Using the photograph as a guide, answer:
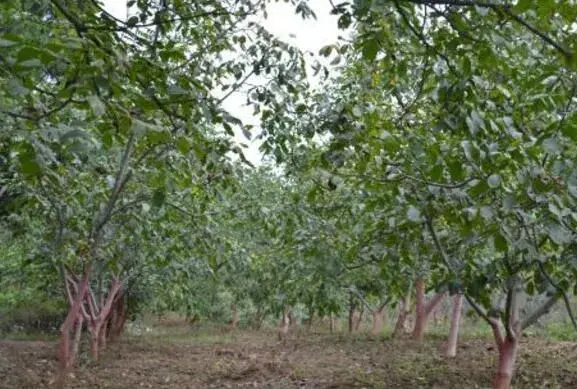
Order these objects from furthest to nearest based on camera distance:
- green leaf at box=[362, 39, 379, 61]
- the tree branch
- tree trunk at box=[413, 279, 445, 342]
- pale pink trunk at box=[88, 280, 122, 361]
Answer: tree trunk at box=[413, 279, 445, 342] → pale pink trunk at box=[88, 280, 122, 361] → the tree branch → green leaf at box=[362, 39, 379, 61]

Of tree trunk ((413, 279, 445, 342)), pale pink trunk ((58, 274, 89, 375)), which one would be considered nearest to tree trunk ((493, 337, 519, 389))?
pale pink trunk ((58, 274, 89, 375))

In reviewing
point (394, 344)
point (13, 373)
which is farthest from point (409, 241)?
point (394, 344)

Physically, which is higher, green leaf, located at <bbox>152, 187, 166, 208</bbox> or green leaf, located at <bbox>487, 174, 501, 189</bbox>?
green leaf, located at <bbox>487, 174, 501, 189</bbox>

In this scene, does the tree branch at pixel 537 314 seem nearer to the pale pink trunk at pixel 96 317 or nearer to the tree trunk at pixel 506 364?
the tree trunk at pixel 506 364

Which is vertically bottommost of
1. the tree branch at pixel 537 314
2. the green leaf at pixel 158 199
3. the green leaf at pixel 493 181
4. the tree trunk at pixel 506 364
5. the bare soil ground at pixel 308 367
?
the bare soil ground at pixel 308 367

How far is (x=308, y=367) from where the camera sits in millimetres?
10086

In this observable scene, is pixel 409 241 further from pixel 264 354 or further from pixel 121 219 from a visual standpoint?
pixel 264 354

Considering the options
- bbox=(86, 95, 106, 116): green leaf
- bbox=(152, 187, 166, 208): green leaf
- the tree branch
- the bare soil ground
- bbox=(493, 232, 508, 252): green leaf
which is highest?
bbox=(86, 95, 106, 116): green leaf

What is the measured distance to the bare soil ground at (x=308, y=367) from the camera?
26.8 ft

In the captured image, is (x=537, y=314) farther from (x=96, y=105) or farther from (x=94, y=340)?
(x=94, y=340)

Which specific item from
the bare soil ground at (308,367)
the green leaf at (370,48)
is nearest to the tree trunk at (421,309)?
the bare soil ground at (308,367)

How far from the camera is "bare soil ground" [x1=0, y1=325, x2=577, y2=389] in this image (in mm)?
8156

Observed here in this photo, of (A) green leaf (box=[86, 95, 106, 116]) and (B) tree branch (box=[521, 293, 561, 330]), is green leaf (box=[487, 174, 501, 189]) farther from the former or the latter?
(B) tree branch (box=[521, 293, 561, 330])

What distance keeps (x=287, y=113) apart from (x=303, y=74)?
0.36 m
